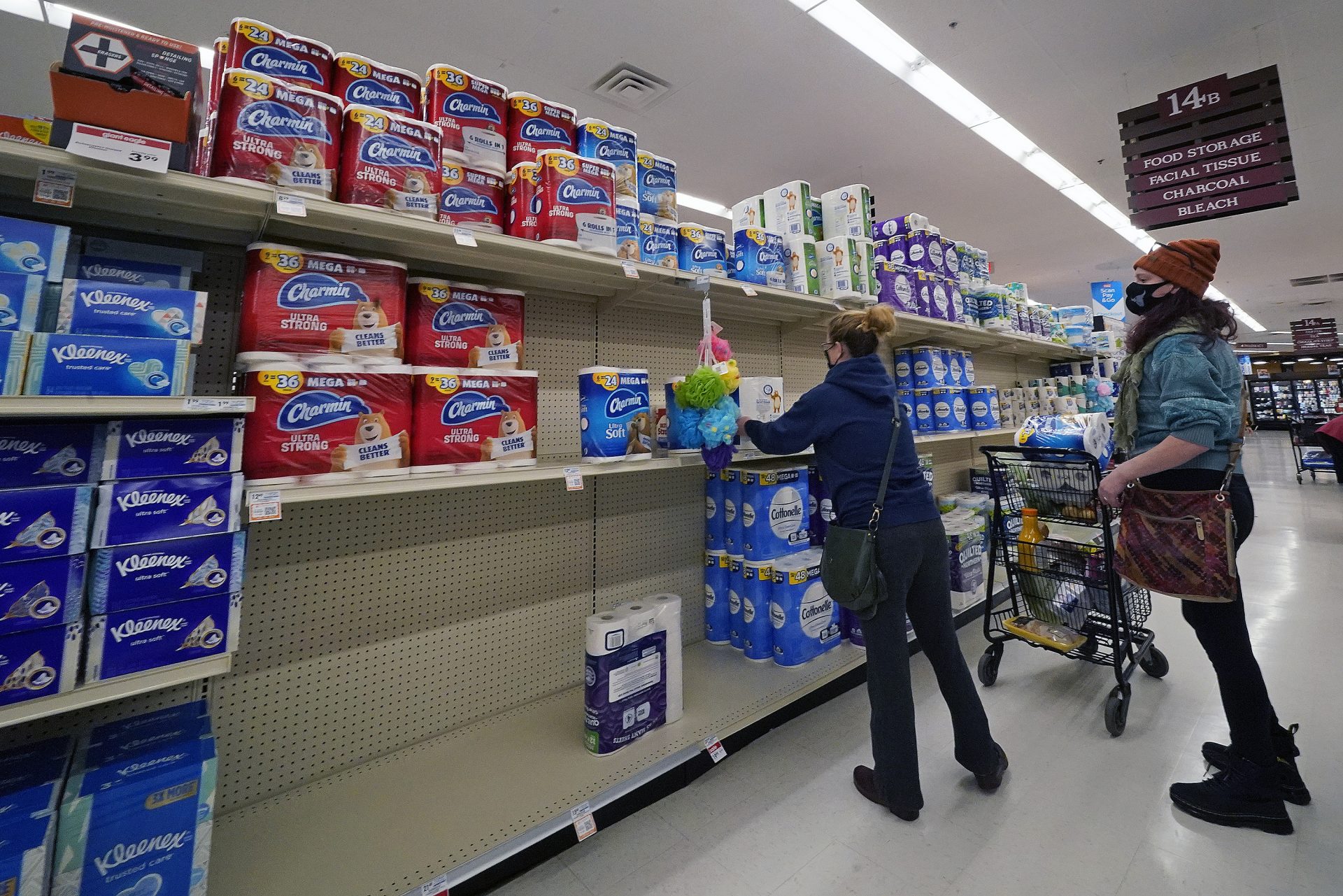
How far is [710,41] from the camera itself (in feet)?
11.7

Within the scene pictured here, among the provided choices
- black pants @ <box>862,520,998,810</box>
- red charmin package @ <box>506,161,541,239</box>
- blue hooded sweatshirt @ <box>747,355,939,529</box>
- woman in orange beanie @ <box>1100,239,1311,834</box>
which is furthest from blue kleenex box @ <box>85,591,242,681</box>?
woman in orange beanie @ <box>1100,239,1311,834</box>

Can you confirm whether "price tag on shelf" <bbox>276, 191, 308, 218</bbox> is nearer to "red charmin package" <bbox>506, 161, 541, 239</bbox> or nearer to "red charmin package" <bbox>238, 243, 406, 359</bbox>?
"red charmin package" <bbox>238, 243, 406, 359</bbox>

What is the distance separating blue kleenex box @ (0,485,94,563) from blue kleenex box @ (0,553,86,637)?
0.06 ft

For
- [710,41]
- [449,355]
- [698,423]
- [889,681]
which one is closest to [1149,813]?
[889,681]

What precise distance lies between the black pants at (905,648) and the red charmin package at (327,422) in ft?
4.88

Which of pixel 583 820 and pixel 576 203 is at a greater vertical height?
pixel 576 203

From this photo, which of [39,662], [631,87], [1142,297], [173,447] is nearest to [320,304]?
[173,447]

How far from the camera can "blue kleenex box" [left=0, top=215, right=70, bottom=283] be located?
3.48 ft

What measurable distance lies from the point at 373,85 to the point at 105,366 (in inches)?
38.5

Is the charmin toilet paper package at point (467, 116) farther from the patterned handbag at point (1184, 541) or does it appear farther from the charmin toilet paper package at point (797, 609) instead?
the patterned handbag at point (1184, 541)

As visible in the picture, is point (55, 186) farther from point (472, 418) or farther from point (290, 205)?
point (472, 418)

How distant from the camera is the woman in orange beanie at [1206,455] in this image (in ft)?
5.72

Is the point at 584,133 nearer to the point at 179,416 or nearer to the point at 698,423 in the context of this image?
the point at 698,423

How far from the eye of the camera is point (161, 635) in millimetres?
1151
